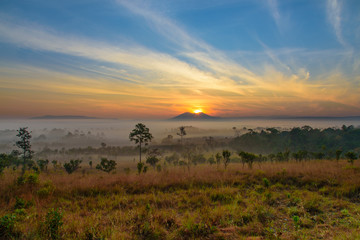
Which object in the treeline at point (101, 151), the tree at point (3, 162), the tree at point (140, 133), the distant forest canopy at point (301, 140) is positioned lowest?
the treeline at point (101, 151)

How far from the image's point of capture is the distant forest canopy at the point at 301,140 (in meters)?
112

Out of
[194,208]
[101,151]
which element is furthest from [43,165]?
[101,151]

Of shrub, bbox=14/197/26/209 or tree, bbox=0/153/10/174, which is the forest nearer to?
shrub, bbox=14/197/26/209

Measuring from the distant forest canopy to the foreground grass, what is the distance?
116539 mm

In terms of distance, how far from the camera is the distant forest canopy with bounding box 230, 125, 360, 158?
112 m

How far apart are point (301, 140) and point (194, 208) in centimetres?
14212

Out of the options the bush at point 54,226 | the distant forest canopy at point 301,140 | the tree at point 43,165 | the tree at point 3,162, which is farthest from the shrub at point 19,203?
the distant forest canopy at point 301,140

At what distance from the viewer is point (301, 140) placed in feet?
387

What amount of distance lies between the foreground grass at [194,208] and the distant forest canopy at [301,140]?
11654 cm

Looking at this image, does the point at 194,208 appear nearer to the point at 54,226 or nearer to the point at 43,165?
the point at 54,226

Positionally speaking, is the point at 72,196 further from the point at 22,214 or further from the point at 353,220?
the point at 353,220

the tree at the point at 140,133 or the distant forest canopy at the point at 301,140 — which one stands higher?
the tree at the point at 140,133

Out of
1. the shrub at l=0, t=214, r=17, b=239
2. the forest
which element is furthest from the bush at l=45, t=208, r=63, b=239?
the shrub at l=0, t=214, r=17, b=239

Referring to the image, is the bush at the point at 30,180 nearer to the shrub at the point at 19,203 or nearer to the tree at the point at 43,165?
the shrub at the point at 19,203
